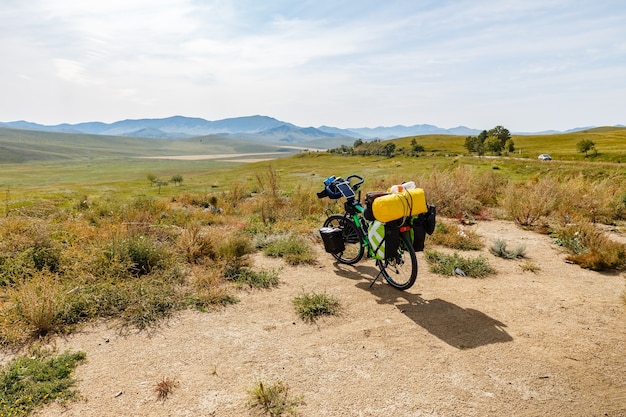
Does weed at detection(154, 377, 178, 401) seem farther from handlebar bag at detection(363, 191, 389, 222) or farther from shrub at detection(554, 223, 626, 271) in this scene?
shrub at detection(554, 223, 626, 271)

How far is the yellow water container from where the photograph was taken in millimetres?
5492

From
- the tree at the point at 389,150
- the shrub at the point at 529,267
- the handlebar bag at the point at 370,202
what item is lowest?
the shrub at the point at 529,267

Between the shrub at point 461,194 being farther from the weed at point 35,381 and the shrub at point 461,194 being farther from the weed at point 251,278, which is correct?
the weed at point 35,381

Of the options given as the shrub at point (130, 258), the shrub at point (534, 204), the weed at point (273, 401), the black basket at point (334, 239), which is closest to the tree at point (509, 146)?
the shrub at point (534, 204)

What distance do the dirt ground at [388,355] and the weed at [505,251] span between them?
1.50 meters

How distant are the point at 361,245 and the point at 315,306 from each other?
7.38 feet

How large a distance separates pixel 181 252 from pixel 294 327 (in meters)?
3.85

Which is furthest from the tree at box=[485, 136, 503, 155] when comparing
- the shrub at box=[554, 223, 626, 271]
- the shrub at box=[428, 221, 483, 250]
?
the shrub at box=[428, 221, 483, 250]

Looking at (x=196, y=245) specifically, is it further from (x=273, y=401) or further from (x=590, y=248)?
(x=590, y=248)

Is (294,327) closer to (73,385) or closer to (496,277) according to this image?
(73,385)

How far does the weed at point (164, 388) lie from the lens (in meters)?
3.63

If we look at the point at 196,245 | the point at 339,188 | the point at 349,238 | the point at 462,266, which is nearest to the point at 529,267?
the point at 462,266

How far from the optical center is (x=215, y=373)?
13.1ft

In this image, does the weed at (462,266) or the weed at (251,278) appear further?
the weed at (462,266)
